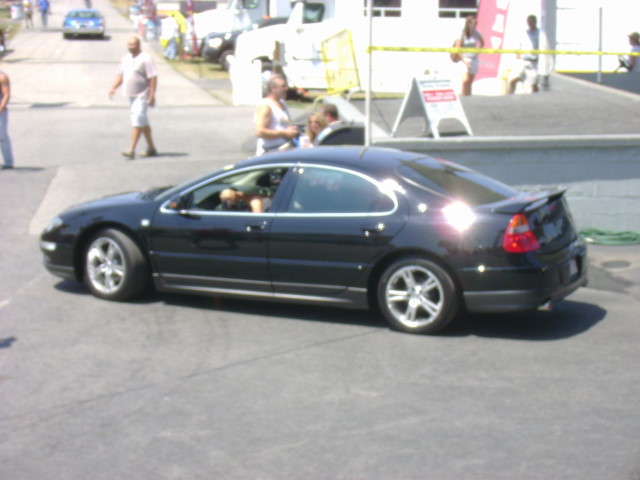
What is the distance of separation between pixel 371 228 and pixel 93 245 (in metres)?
2.63

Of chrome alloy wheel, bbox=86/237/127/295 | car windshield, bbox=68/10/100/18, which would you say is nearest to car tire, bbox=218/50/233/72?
car windshield, bbox=68/10/100/18

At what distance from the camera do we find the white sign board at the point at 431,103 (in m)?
11.5

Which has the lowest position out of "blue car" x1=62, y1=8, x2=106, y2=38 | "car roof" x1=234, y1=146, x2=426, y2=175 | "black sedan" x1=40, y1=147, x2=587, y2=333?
"black sedan" x1=40, y1=147, x2=587, y2=333

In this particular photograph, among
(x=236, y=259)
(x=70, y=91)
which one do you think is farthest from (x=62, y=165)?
(x=70, y=91)

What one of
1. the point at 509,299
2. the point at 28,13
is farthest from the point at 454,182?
the point at 28,13

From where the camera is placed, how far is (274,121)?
1034cm

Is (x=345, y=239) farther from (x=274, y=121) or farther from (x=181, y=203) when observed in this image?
(x=274, y=121)

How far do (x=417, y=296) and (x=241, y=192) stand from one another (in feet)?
5.92

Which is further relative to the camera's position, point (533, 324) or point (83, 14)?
point (83, 14)

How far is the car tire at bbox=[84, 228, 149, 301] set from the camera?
8.04 meters

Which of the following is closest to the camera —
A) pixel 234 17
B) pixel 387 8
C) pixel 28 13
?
pixel 387 8

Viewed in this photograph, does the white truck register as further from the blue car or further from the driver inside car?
the blue car

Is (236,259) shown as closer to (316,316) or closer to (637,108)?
(316,316)

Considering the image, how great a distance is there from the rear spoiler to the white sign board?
12.9ft
